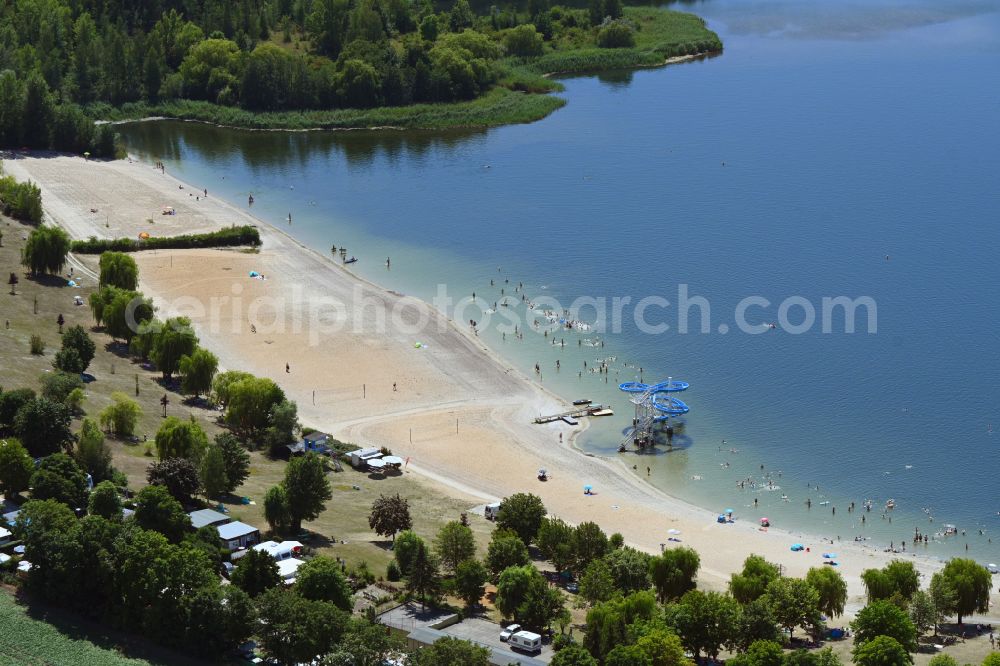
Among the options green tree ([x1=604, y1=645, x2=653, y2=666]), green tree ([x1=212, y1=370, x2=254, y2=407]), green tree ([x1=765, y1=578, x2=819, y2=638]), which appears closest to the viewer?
green tree ([x1=604, y1=645, x2=653, y2=666])

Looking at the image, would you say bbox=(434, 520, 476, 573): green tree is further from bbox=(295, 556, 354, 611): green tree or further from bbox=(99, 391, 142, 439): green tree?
bbox=(99, 391, 142, 439): green tree

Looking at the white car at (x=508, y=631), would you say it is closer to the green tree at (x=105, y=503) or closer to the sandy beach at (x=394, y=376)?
the sandy beach at (x=394, y=376)

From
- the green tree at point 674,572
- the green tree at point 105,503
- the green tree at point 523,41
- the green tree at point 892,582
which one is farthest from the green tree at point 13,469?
the green tree at point 523,41

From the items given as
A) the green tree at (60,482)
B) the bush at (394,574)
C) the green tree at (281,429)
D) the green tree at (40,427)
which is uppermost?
the green tree at (40,427)

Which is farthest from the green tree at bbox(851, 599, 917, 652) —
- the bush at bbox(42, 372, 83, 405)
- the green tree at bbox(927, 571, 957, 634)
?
the bush at bbox(42, 372, 83, 405)

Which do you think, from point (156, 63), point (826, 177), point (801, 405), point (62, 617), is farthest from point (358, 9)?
point (62, 617)

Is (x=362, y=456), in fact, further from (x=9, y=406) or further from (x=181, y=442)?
(x=9, y=406)
